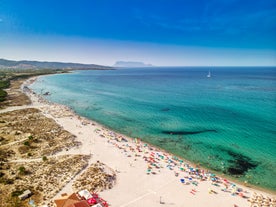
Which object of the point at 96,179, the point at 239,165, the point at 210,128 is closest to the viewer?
the point at 96,179

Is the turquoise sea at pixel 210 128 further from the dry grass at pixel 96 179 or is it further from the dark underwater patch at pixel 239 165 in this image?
the dry grass at pixel 96 179

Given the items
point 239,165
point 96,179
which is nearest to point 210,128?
point 239,165

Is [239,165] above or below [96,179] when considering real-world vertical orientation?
below

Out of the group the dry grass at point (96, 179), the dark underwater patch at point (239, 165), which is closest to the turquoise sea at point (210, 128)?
the dark underwater patch at point (239, 165)

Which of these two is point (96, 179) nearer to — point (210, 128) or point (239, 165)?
point (239, 165)

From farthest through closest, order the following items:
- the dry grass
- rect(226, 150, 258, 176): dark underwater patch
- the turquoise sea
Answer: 1. the turquoise sea
2. rect(226, 150, 258, 176): dark underwater patch
3. the dry grass

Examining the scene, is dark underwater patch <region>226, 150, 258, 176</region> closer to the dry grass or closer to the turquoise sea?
the turquoise sea

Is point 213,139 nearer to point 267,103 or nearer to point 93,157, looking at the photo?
point 93,157

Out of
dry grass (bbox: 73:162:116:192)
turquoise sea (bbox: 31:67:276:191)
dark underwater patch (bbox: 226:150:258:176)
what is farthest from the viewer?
turquoise sea (bbox: 31:67:276:191)

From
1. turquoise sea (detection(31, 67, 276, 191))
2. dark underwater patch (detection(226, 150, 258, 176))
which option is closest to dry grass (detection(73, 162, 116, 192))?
turquoise sea (detection(31, 67, 276, 191))

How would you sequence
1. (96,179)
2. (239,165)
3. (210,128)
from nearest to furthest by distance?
1. (96,179)
2. (239,165)
3. (210,128)

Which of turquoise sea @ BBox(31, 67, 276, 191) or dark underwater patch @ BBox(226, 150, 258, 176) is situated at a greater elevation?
turquoise sea @ BBox(31, 67, 276, 191)

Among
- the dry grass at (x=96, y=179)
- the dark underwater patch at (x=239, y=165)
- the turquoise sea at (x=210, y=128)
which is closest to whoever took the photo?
the dry grass at (x=96, y=179)
